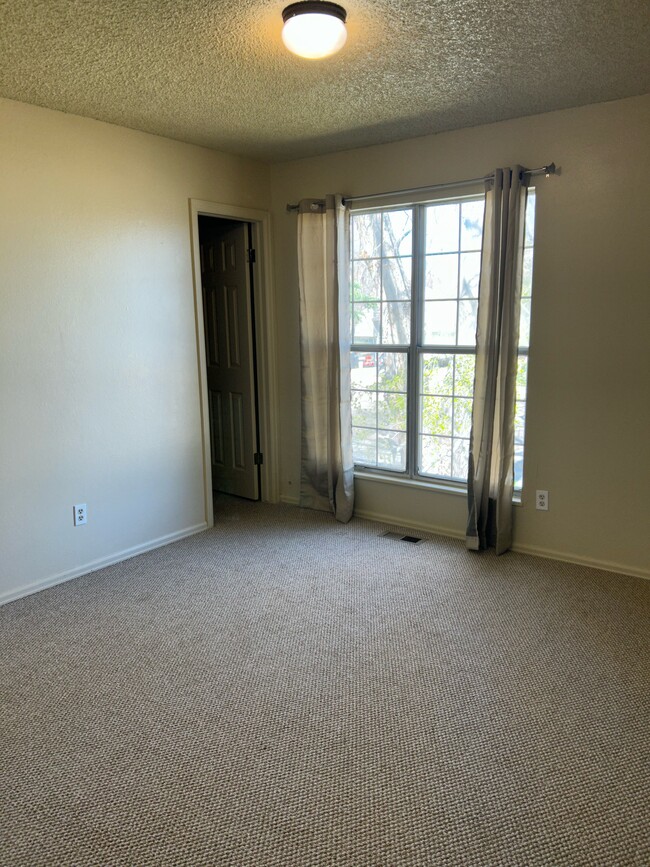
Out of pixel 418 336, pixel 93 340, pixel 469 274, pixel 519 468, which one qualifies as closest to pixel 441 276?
pixel 469 274

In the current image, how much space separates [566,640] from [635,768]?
0.77 metres

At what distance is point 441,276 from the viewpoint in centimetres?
380

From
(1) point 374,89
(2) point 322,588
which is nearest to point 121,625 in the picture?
(2) point 322,588

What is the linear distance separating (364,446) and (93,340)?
1.92 m

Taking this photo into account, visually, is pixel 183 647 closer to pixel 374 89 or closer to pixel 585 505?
pixel 585 505

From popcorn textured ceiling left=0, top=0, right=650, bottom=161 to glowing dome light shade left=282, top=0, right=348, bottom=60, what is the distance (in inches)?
2.0

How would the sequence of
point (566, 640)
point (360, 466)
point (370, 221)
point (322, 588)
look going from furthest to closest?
point (360, 466)
point (370, 221)
point (322, 588)
point (566, 640)

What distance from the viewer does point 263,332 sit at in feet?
14.9

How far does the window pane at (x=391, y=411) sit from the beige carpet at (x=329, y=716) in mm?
1001

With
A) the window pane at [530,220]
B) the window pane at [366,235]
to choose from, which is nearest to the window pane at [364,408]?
the window pane at [366,235]

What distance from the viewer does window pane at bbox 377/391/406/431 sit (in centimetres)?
411

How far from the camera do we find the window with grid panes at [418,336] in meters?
3.71

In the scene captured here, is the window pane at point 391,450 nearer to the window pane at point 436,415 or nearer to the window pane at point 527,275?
the window pane at point 436,415

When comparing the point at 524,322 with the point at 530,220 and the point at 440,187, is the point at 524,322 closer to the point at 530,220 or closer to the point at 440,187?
the point at 530,220
